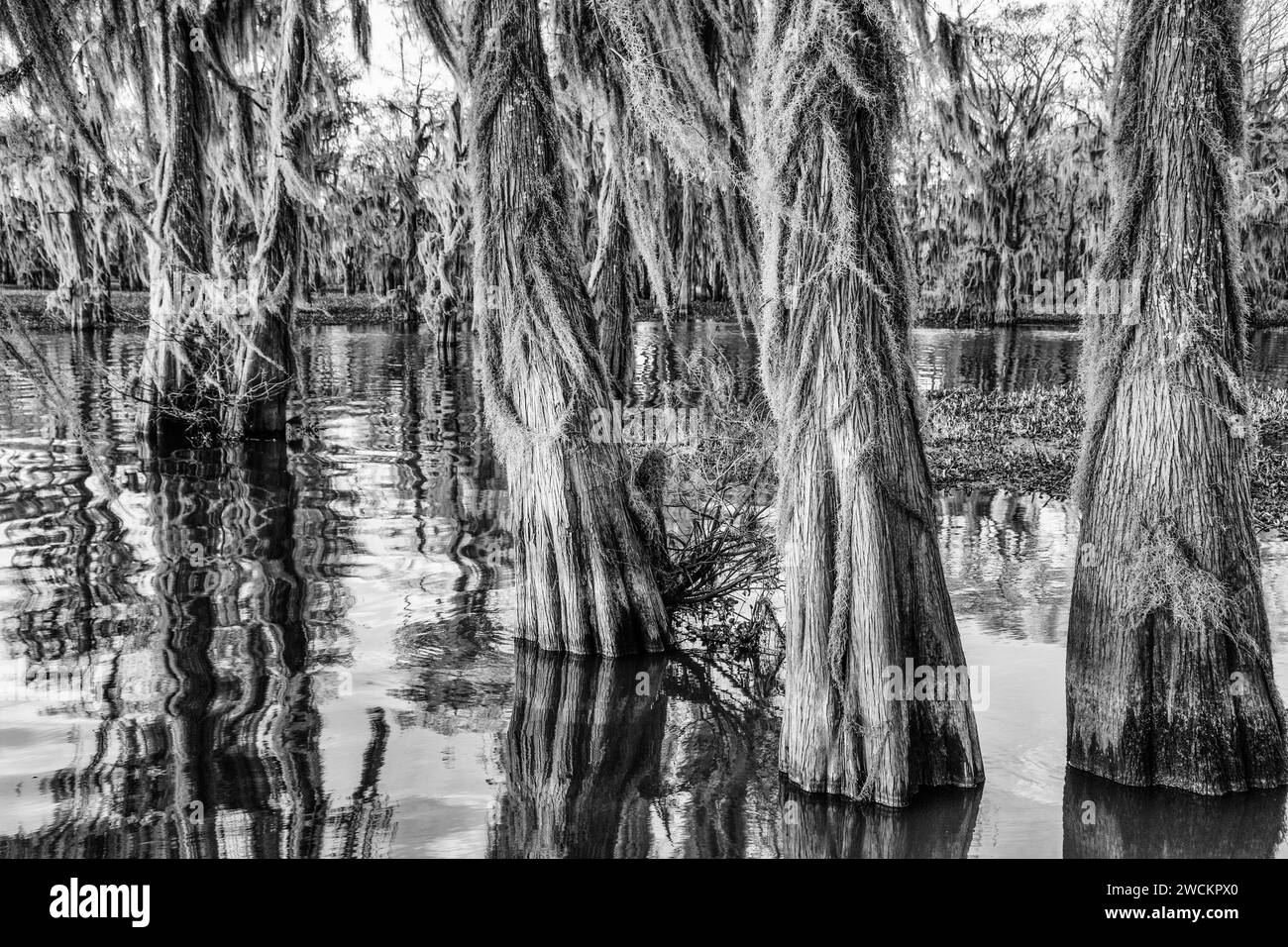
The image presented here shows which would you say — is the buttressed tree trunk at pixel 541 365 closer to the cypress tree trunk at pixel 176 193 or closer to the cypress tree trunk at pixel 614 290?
the cypress tree trunk at pixel 614 290

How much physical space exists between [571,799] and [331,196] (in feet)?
83.4

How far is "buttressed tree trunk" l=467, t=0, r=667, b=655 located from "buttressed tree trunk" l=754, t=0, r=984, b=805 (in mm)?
2285

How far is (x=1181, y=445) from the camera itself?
206 inches

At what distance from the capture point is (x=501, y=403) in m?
7.70

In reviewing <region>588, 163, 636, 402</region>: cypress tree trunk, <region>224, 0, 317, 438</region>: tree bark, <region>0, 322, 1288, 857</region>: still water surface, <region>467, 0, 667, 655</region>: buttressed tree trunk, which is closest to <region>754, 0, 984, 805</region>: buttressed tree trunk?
<region>0, 322, 1288, 857</region>: still water surface

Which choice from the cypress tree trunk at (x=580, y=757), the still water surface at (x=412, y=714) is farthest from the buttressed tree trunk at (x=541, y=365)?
the still water surface at (x=412, y=714)

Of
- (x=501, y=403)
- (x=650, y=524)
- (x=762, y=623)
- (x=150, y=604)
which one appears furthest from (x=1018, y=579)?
(x=150, y=604)

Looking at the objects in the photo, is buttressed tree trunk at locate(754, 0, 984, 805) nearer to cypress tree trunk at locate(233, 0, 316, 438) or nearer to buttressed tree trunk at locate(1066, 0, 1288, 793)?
buttressed tree trunk at locate(1066, 0, 1288, 793)

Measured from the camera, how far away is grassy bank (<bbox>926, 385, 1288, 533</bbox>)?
12961 millimetres

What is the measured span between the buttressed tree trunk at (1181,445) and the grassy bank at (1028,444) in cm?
653

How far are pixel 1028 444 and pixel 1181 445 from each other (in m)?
11.0
